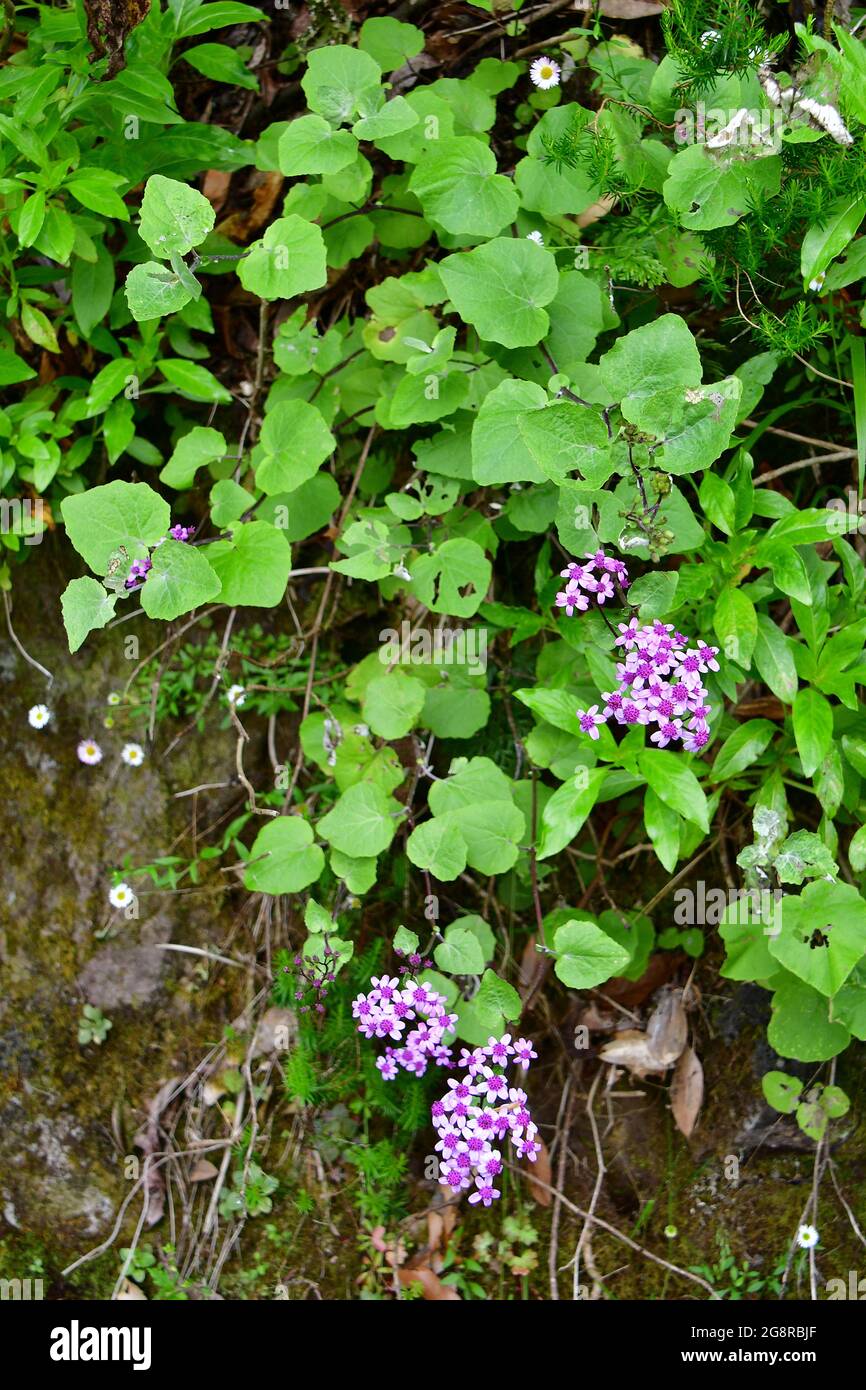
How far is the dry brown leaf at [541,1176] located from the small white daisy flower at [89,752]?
136 centimetres

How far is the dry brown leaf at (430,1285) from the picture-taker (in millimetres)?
2314

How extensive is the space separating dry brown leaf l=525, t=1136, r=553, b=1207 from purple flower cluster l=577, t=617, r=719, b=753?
118cm

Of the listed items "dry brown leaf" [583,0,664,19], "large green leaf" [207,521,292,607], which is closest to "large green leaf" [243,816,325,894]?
"large green leaf" [207,521,292,607]

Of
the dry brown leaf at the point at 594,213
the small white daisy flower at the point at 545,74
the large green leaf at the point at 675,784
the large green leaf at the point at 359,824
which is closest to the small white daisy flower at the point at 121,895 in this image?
the large green leaf at the point at 359,824

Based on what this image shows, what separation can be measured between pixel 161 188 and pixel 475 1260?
226cm

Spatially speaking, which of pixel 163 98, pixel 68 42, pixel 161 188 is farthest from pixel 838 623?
pixel 68 42

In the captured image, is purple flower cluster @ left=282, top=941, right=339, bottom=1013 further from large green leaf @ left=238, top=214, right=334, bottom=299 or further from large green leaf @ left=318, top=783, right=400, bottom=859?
large green leaf @ left=238, top=214, right=334, bottom=299

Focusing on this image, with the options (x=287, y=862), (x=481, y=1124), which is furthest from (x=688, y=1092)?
(x=287, y=862)

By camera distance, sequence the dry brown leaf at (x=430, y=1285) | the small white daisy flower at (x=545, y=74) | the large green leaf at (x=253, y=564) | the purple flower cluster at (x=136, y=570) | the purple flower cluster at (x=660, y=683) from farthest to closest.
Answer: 1. the dry brown leaf at (x=430, y=1285)
2. the small white daisy flower at (x=545, y=74)
3. the large green leaf at (x=253, y=564)
4. the purple flower cluster at (x=136, y=570)
5. the purple flower cluster at (x=660, y=683)

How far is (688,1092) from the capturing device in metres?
2.33

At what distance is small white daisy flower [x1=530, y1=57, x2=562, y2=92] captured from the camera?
82.0 inches

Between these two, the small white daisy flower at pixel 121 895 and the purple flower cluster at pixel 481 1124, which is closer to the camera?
the purple flower cluster at pixel 481 1124

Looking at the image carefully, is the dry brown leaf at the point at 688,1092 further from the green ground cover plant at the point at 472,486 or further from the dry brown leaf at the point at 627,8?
the dry brown leaf at the point at 627,8

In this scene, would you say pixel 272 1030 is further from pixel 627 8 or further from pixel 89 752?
pixel 627 8
